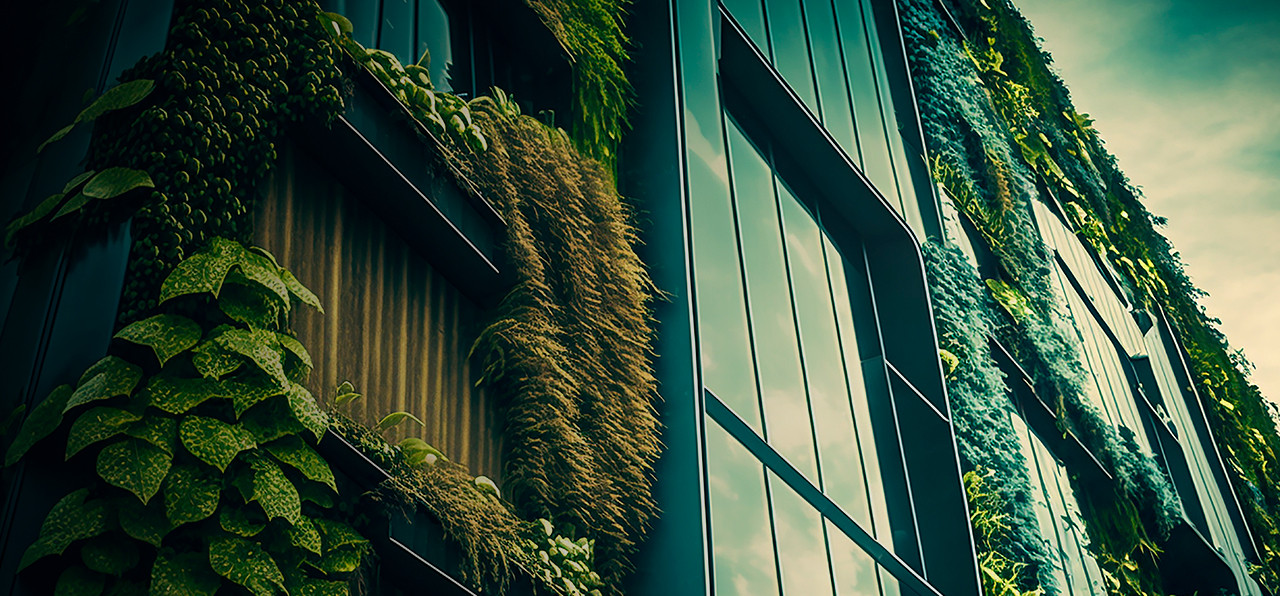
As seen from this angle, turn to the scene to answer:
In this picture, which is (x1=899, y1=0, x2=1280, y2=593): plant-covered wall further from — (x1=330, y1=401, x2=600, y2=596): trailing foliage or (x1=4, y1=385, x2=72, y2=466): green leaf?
(x1=4, y1=385, x2=72, y2=466): green leaf

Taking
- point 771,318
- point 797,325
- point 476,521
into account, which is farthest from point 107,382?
point 797,325

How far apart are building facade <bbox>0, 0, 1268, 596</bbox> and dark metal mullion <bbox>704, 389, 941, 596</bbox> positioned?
0.02m

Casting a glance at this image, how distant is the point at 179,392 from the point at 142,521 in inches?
14.7

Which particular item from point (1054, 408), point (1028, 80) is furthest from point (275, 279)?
point (1028, 80)

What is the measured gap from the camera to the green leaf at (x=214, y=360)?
316 centimetres

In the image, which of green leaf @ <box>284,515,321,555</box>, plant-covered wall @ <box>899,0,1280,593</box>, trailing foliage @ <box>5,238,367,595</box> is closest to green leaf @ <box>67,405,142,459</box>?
trailing foliage @ <box>5,238,367,595</box>

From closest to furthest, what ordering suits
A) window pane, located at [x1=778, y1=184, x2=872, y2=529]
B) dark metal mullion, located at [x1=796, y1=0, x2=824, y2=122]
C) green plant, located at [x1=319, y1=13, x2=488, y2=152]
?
green plant, located at [x1=319, y1=13, x2=488, y2=152]
window pane, located at [x1=778, y1=184, x2=872, y2=529]
dark metal mullion, located at [x1=796, y1=0, x2=824, y2=122]

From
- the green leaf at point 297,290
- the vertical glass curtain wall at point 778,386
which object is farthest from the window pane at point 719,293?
the green leaf at point 297,290

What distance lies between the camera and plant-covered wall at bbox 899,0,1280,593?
41.4ft

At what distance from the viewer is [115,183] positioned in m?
3.34

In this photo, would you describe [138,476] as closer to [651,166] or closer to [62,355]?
[62,355]

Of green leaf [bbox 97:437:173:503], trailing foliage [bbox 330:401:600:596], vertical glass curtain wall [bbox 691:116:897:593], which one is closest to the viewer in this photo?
green leaf [bbox 97:437:173:503]

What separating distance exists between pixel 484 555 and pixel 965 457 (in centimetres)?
657

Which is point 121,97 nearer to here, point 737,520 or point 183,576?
point 183,576
